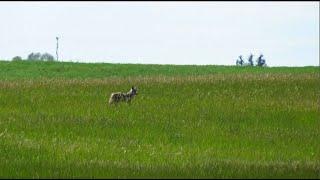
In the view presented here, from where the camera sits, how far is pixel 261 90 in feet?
79.9

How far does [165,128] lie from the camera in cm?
1648

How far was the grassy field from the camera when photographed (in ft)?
36.8

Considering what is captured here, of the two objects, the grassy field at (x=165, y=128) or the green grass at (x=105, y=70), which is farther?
the green grass at (x=105, y=70)

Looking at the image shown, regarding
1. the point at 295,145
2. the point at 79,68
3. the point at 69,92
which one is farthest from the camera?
the point at 79,68

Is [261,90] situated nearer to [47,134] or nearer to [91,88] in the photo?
[91,88]

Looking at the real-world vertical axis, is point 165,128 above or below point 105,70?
below

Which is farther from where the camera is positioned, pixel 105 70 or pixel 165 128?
pixel 105 70

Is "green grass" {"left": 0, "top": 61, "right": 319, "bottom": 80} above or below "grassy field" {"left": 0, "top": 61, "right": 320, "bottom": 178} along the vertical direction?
above

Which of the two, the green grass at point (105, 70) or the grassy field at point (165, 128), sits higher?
the green grass at point (105, 70)

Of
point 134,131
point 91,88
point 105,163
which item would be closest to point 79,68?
point 91,88

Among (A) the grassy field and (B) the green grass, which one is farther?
(B) the green grass

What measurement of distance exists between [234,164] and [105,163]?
7.12 ft

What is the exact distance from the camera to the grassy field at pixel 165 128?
11.2 m

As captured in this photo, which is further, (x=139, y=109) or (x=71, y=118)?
(x=139, y=109)
